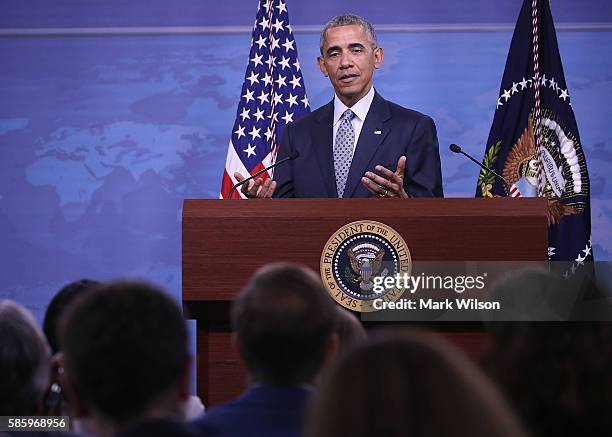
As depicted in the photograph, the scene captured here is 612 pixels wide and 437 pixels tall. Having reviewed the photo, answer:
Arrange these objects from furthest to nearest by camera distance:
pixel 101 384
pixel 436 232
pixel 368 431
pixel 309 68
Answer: pixel 309 68, pixel 436 232, pixel 101 384, pixel 368 431

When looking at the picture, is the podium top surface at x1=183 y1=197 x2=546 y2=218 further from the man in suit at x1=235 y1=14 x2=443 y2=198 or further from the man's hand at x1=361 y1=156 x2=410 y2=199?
the man in suit at x1=235 y1=14 x2=443 y2=198

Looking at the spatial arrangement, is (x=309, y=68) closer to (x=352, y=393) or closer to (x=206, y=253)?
(x=206, y=253)

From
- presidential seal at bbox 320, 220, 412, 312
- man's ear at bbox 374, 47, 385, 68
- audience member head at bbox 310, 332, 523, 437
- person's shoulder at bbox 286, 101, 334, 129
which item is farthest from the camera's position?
man's ear at bbox 374, 47, 385, 68

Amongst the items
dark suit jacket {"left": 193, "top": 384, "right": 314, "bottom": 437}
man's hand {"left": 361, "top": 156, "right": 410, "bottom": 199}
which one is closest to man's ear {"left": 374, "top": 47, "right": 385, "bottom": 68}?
man's hand {"left": 361, "top": 156, "right": 410, "bottom": 199}

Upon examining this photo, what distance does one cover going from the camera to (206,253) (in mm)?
3162

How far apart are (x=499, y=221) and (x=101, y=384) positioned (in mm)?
1994

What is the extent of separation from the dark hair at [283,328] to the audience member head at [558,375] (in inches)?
18.4

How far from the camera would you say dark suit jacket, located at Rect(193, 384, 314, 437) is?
5.58 ft

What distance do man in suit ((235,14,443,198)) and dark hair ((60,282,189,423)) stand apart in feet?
7.34

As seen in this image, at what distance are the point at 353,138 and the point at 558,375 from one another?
A: 2.78 metres

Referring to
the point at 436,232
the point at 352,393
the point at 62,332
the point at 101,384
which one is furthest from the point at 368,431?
the point at 436,232

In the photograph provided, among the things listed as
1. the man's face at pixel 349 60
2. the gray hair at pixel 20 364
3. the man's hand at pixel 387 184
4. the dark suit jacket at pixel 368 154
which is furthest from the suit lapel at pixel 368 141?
the gray hair at pixel 20 364

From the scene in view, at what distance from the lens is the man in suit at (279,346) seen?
1731mm

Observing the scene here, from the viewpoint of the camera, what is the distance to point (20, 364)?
171 cm
